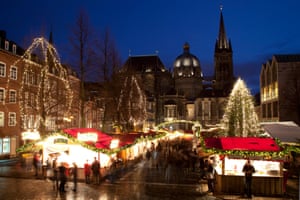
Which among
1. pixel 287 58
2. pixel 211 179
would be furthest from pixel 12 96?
pixel 287 58

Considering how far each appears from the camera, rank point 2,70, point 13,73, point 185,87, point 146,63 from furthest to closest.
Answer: point 185,87, point 146,63, point 13,73, point 2,70

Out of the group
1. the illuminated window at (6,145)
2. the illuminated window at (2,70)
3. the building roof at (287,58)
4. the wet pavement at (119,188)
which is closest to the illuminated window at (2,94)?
the illuminated window at (2,70)

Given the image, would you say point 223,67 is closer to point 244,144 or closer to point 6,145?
point 6,145

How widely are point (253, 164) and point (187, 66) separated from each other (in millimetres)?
108927

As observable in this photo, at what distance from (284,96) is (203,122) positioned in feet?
195

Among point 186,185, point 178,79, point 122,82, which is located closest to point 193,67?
point 178,79

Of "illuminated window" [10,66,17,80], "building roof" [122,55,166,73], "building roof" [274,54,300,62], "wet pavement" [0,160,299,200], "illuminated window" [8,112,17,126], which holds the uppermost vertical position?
"building roof" [122,55,166,73]

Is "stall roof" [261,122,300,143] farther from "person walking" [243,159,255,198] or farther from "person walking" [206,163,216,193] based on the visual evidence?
"person walking" [243,159,255,198]

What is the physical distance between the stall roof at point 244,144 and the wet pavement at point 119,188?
2.47m

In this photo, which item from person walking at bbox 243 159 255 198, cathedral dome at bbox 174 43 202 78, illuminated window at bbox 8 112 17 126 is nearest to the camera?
person walking at bbox 243 159 255 198

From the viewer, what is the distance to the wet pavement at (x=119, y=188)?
48.6 feet

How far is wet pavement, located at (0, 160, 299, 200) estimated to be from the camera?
1481 cm

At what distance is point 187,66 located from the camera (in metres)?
123

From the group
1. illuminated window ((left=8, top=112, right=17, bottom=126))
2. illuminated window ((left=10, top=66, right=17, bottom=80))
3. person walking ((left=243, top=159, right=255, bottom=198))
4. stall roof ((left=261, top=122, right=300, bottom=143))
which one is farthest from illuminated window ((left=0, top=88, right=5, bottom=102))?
person walking ((left=243, top=159, right=255, bottom=198))
